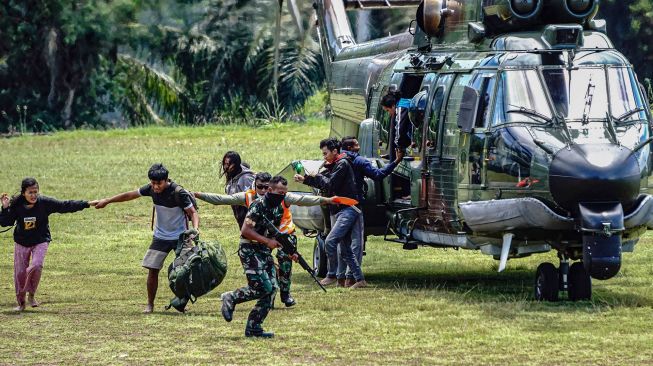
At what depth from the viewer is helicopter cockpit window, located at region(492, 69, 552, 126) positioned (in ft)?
47.2

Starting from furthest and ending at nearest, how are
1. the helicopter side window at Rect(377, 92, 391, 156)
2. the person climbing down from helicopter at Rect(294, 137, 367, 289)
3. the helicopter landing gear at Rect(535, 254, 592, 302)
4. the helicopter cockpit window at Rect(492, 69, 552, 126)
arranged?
the helicopter side window at Rect(377, 92, 391, 156)
the person climbing down from helicopter at Rect(294, 137, 367, 289)
the helicopter landing gear at Rect(535, 254, 592, 302)
the helicopter cockpit window at Rect(492, 69, 552, 126)

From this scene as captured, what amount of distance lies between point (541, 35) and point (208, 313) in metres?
4.52

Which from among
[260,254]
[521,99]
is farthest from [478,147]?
[260,254]

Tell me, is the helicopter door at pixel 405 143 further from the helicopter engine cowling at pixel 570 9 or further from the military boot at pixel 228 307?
the military boot at pixel 228 307

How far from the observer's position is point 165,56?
5275 cm

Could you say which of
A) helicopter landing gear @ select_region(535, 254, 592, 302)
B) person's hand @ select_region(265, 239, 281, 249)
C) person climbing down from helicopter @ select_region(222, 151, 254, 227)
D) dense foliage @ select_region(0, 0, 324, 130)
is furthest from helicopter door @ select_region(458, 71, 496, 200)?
dense foliage @ select_region(0, 0, 324, 130)

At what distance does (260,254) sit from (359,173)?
3.82 meters

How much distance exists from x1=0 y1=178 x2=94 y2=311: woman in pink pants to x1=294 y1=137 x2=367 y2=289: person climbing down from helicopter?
2.88 m

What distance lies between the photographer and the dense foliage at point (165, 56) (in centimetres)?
4844

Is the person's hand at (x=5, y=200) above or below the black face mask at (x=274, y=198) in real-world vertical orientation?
below

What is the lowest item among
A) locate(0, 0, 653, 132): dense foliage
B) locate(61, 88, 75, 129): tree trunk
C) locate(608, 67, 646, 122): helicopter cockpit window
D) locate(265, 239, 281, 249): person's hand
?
locate(61, 88, 75, 129): tree trunk

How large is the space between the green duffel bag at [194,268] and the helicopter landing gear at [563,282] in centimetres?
324

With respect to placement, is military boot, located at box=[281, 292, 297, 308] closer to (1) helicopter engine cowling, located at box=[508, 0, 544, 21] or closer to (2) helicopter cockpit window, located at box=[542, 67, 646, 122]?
(2) helicopter cockpit window, located at box=[542, 67, 646, 122]

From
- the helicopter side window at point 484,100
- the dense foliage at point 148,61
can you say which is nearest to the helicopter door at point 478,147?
the helicopter side window at point 484,100
